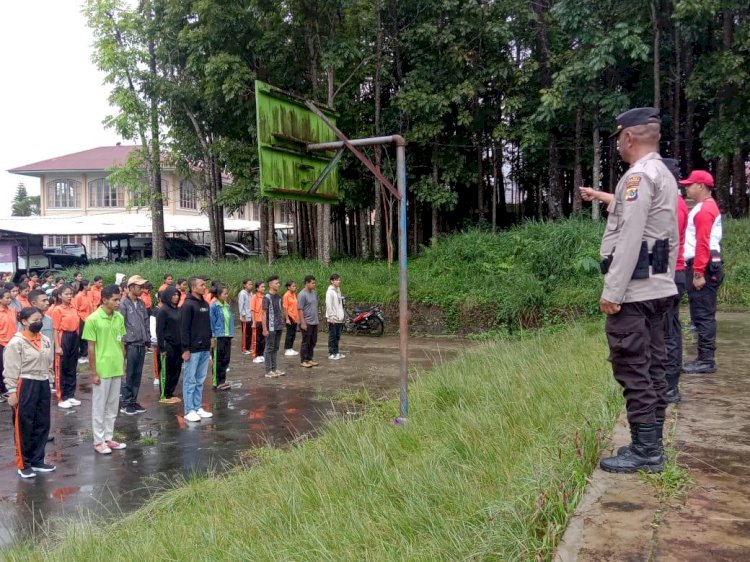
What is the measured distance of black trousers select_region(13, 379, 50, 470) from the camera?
6.52m

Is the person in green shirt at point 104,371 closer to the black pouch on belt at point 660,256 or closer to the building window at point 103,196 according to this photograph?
the black pouch on belt at point 660,256

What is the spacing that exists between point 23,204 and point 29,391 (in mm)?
82299

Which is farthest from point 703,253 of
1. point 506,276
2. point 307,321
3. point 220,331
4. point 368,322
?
point 368,322

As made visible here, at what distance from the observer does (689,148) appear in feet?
63.6

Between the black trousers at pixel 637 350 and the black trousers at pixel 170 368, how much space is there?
7.60m

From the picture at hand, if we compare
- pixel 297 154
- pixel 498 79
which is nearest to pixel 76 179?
pixel 498 79

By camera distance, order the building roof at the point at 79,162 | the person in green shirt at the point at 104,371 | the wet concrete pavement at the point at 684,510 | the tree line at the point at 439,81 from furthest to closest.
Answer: the building roof at the point at 79,162 < the tree line at the point at 439,81 < the person in green shirt at the point at 104,371 < the wet concrete pavement at the point at 684,510

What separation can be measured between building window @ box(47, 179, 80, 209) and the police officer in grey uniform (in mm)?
46728

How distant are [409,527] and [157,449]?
4.89 meters

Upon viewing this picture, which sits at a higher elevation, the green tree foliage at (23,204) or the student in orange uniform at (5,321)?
the green tree foliage at (23,204)

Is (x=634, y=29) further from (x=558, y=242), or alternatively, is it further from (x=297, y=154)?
(x=297, y=154)

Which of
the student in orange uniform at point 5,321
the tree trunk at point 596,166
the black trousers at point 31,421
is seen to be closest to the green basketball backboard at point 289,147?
the black trousers at point 31,421

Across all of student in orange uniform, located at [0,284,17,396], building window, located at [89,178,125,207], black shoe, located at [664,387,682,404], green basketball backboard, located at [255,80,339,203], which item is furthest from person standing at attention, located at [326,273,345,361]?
building window, located at [89,178,125,207]

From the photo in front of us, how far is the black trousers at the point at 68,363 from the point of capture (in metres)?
9.81
